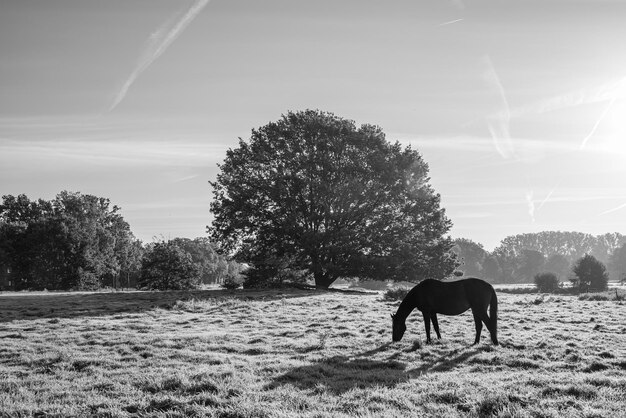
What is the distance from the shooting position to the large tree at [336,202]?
40250mm

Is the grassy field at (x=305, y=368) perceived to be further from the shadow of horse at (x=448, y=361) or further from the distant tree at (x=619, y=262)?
the distant tree at (x=619, y=262)

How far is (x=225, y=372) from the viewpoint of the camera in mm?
9875

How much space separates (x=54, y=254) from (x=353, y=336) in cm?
6627

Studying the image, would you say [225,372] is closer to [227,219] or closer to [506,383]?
[506,383]

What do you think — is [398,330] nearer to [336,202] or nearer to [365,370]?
[365,370]

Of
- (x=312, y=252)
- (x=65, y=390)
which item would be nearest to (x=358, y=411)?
(x=65, y=390)

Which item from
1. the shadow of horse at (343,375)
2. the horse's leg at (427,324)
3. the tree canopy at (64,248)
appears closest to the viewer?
the shadow of horse at (343,375)

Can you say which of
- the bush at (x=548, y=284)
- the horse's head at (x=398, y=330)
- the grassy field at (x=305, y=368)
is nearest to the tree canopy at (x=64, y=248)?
the grassy field at (x=305, y=368)

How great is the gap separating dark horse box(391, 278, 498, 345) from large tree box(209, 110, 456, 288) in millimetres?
24892

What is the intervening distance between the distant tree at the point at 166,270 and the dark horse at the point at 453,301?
4346 centimetres

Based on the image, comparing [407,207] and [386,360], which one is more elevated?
[407,207]

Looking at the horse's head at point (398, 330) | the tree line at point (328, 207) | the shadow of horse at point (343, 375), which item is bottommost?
the shadow of horse at point (343, 375)

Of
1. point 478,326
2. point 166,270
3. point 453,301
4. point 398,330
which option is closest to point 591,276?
point 166,270

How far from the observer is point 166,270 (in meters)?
52.9
